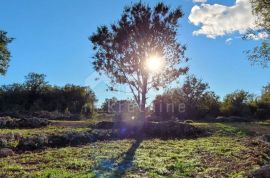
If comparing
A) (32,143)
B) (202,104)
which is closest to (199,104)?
(202,104)

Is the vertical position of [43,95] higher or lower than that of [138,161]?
higher

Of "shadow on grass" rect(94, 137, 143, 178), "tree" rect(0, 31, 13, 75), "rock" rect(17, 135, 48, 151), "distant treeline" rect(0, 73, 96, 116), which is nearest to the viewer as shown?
"shadow on grass" rect(94, 137, 143, 178)

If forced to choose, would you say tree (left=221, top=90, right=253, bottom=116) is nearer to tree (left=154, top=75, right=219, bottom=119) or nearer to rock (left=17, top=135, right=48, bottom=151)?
tree (left=154, top=75, right=219, bottom=119)

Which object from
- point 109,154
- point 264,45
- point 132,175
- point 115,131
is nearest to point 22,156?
point 109,154

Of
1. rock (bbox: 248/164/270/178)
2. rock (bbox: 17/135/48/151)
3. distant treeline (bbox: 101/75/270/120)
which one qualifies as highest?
distant treeline (bbox: 101/75/270/120)

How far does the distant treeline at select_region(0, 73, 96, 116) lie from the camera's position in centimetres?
7188

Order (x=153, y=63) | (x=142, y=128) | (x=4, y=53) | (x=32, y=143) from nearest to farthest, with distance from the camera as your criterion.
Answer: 1. (x=32, y=143)
2. (x=142, y=128)
3. (x=153, y=63)
4. (x=4, y=53)

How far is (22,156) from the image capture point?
16.8 metres

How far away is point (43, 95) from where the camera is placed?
7544cm

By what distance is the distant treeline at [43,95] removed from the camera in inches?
2830

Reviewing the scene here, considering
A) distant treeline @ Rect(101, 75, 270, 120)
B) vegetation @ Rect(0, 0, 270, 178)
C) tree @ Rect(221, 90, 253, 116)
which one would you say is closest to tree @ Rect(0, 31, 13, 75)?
vegetation @ Rect(0, 0, 270, 178)

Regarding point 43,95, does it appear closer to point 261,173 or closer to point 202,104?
point 202,104

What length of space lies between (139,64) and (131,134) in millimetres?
9561

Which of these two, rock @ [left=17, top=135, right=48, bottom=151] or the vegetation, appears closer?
the vegetation
